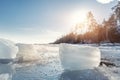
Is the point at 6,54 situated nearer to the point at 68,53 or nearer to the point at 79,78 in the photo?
the point at 68,53

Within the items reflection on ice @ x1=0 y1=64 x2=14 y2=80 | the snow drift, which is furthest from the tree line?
reflection on ice @ x1=0 y1=64 x2=14 y2=80

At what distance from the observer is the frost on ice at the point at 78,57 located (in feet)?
29.3

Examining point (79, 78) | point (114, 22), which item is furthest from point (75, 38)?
point (79, 78)

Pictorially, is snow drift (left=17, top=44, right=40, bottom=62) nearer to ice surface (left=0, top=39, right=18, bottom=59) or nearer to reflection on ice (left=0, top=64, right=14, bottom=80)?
ice surface (left=0, top=39, right=18, bottom=59)

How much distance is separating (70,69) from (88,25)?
172 ft

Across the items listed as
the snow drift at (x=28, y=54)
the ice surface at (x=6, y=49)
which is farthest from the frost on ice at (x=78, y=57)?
the snow drift at (x=28, y=54)

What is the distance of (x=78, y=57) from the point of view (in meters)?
8.98

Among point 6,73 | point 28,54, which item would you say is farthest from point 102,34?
point 6,73

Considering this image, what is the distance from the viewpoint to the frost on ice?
894 cm

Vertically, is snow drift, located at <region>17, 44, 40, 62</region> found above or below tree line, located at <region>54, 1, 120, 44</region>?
below

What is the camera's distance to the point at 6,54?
11555 millimetres

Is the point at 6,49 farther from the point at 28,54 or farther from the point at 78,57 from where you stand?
the point at 78,57

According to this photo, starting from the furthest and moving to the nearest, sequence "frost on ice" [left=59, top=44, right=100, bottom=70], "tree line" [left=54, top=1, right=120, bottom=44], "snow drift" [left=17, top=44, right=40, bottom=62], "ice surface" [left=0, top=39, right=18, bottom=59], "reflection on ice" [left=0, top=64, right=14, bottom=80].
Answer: "tree line" [left=54, top=1, right=120, bottom=44] → "snow drift" [left=17, top=44, right=40, bottom=62] → "ice surface" [left=0, top=39, right=18, bottom=59] → "frost on ice" [left=59, top=44, right=100, bottom=70] → "reflection on ice" [left=0, top=64, right=14, bottom=80]

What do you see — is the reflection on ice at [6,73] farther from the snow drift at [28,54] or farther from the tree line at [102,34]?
the tree line at [102,34]
